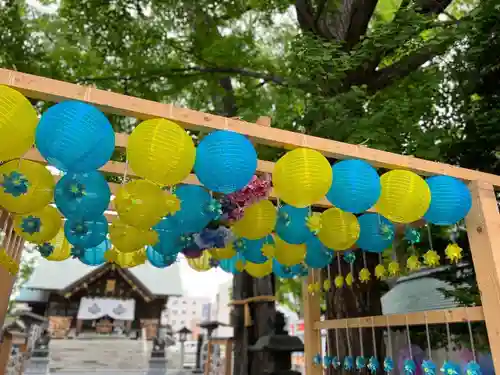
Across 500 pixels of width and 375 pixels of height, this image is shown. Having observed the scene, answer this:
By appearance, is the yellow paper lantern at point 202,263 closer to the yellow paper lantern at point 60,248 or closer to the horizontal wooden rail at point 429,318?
the yellow paper lantern at point 60,248

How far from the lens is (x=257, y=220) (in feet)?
11.2

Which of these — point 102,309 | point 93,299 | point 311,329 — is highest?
point 93,299

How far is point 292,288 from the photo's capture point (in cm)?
1317

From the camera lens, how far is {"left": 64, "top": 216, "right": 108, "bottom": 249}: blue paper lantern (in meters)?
3.17

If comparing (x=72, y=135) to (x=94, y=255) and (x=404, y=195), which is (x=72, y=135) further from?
(x=94, y=255)

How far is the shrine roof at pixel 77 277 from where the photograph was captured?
20641 mm

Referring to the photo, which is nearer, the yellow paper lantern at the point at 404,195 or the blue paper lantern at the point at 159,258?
the yellow paper lantern at the point at 404,195

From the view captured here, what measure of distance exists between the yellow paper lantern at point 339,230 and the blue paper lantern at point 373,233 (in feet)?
0.90

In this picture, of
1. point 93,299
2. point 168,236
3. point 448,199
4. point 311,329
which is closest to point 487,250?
point 448,199

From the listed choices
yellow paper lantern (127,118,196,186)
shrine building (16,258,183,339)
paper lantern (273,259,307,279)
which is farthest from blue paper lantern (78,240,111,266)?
shrine building (16,258,183,339)

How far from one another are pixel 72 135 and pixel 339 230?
87.0 inches

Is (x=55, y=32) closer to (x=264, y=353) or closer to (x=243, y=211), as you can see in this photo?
(x=243, y=211)

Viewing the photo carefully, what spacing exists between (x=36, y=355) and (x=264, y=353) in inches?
510

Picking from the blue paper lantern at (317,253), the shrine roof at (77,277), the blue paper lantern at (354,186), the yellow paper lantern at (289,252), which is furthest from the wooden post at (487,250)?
the shrine roof at (77,277)
